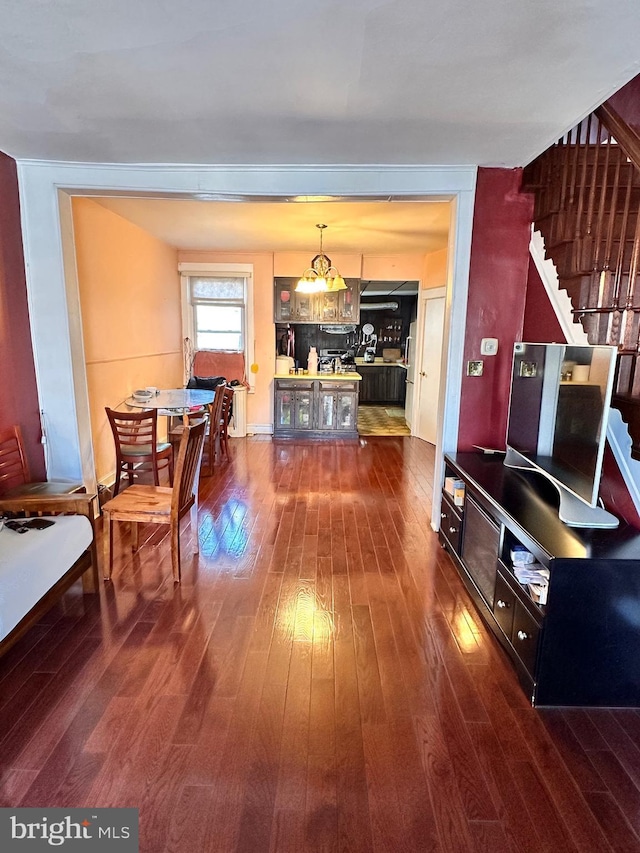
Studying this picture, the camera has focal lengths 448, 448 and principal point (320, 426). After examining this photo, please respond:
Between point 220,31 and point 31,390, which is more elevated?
point 220,31

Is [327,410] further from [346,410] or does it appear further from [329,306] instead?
[329,306]

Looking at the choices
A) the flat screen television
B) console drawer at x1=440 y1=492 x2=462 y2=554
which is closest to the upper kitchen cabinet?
console drawer at x1=440 y1=492 x2=462 y2=554

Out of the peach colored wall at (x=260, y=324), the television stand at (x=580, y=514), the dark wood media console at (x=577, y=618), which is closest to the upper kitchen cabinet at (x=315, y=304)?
the peach colored wall at (x=260, y=324)

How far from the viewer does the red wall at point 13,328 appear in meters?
3.08

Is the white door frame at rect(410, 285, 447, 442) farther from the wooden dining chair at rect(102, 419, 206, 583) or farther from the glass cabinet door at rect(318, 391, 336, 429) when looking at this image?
the wooden dining chair at rect(102, 419, 206, 583)

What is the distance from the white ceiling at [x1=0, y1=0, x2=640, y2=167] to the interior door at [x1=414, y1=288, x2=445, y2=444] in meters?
3.49

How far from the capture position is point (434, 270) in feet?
21.0

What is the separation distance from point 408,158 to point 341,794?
Answer: 344cm

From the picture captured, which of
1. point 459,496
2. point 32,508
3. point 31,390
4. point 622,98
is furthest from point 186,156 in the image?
point 459,496

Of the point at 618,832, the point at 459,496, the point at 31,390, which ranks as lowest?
the point at 618,832

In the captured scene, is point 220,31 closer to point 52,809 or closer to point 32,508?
point 32,508

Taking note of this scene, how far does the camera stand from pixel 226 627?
241 cm

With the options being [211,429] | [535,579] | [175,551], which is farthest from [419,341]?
[535,579]

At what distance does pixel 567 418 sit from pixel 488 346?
1.22 metres
